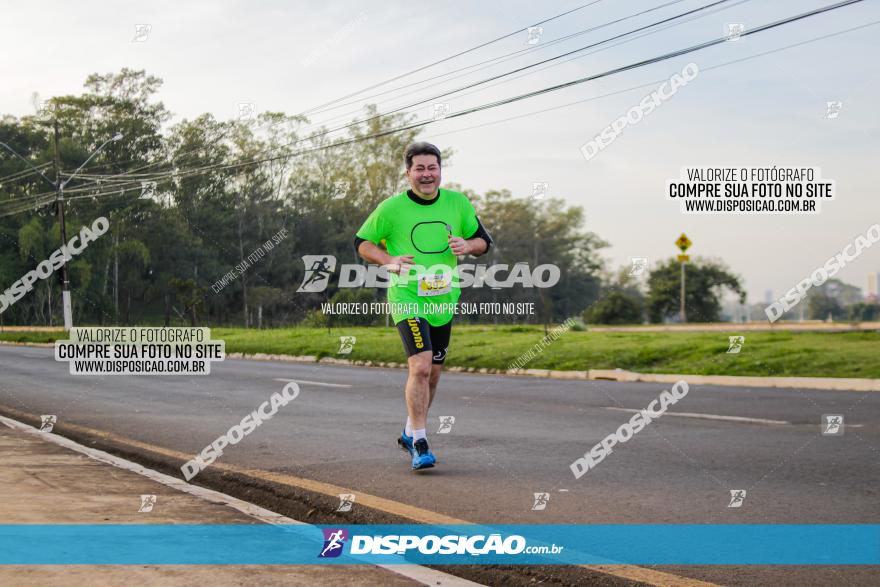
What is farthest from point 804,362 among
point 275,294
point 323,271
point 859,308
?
point 275,294

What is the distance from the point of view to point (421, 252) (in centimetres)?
633

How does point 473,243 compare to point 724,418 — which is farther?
point 724,418

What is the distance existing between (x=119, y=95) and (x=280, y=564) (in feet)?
253

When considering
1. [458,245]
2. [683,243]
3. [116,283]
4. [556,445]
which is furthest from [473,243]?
[116,283]

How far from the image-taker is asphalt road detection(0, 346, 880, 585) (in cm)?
532

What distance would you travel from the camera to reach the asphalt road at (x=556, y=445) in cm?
532

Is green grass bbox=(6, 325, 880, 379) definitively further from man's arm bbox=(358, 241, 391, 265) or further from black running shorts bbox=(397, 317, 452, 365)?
man's arm bbox=(358, 241, 391, 265)

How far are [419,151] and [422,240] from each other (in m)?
0.57

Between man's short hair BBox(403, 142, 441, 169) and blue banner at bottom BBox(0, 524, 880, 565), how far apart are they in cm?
247

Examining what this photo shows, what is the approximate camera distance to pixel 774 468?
21.7ft

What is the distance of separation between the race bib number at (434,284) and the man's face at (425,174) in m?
0.55

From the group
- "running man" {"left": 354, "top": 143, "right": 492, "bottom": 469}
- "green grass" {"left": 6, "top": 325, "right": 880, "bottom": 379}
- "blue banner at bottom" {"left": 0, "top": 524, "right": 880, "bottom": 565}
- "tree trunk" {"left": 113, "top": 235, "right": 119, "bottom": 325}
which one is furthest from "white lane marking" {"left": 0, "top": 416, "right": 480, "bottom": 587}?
"tree trunk" {"left": 113, "top": 235, "right": 119, "bottom": 325}

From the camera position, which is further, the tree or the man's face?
the tree

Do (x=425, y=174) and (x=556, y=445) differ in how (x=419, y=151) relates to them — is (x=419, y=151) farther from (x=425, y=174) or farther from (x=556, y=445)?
(x=556, y=445)
